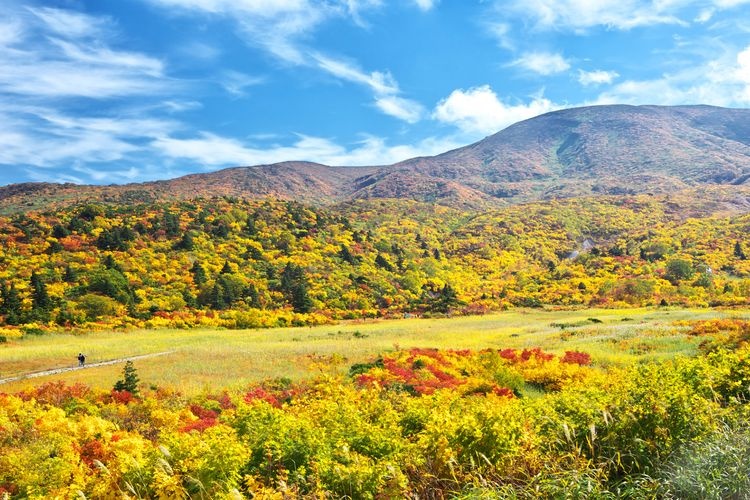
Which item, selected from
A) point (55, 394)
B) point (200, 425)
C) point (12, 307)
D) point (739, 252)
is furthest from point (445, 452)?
point (739, 252)

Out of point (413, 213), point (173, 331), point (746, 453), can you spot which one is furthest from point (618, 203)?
point (746, 453)

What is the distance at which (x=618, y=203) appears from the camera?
162 metres

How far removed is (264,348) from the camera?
114 feet

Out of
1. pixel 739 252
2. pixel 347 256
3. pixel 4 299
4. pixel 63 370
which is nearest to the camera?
pixel 63 370

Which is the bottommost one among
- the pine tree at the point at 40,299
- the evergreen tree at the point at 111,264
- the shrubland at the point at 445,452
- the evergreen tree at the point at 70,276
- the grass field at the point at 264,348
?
the grass field at the point at 264,348

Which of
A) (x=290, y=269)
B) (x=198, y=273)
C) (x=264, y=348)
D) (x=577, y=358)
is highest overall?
(x=198, y=273)

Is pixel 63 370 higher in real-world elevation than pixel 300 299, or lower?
higher

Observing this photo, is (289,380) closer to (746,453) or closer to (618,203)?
(746,453)

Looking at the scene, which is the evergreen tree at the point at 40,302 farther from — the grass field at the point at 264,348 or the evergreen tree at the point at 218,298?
the evergreen tree at the point at 218,298

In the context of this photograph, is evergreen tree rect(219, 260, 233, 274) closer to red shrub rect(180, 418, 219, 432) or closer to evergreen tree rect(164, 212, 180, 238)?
evergreen tree rect(164, 212, 180, 238)

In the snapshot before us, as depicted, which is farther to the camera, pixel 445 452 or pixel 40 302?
pixel 40 302

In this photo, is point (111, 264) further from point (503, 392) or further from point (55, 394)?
point (503, 392)

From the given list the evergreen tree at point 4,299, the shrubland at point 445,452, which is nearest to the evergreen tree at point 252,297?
the evergreen tree at point 4,299

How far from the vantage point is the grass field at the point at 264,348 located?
80.5 feet
